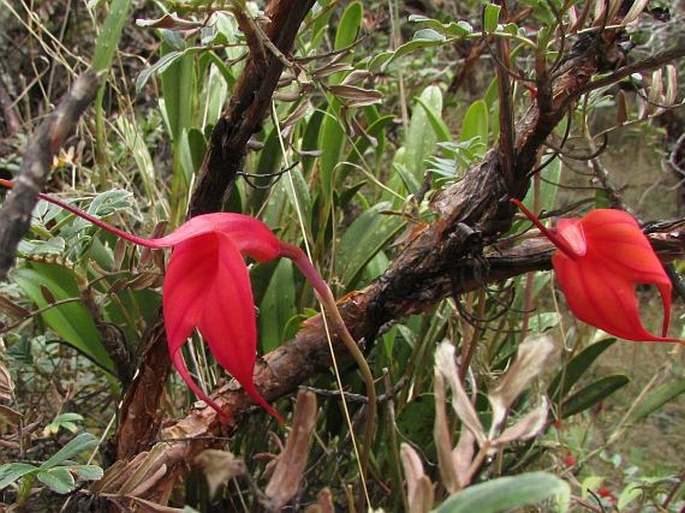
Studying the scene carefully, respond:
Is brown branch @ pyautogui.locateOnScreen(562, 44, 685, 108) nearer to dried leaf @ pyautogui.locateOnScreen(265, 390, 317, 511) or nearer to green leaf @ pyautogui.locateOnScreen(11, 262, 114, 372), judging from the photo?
dried leaf @ pyautogui.locateOnScreen(265, 390, 317, 511)

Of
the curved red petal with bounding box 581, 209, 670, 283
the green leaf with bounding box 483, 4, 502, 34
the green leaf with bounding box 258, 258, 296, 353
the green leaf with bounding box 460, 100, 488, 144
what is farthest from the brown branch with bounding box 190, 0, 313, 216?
the green leaf with bounding box 460, 100, 488, 144

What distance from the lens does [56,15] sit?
212 cm

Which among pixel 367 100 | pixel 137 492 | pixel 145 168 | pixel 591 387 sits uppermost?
pixel 367 100

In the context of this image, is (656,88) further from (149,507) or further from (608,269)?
(149,507)

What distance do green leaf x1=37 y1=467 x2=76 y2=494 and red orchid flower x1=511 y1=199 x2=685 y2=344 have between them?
32 centimetres

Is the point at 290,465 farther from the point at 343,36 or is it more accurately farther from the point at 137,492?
the point at 343,36

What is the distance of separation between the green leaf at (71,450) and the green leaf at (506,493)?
36 cm

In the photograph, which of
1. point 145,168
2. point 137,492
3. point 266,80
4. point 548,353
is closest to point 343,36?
point 145,168

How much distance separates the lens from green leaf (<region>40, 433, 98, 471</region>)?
520 mm

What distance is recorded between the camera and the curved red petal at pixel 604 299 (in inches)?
16.7

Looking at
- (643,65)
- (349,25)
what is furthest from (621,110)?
(349,25)

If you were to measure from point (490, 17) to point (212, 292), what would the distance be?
233 mm

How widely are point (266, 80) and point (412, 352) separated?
48 cm

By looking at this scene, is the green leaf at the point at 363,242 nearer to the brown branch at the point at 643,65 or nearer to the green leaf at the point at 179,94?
the green leaf at the point at 179,94
